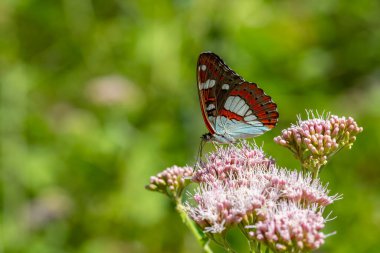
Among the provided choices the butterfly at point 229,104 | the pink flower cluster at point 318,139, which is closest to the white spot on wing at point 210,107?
the butterfly at point 229,104

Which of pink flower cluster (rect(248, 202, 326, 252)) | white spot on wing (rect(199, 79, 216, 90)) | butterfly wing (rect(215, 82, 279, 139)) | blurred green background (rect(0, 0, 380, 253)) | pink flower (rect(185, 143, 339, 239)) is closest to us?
pink flower cluster (rect(248, 202, 326, 252))

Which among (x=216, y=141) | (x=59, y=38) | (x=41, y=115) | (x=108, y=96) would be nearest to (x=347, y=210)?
(x=216, y=141)

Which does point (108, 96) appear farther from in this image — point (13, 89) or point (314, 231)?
point (314, 231)

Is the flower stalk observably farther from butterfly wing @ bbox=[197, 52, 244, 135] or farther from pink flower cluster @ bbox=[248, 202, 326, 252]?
butterfly wing @ bbox=[197, 52, 244, 135]

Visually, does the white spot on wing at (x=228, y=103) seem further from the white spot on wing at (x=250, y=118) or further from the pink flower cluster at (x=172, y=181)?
the pink flower cluster at (x=172, y=181)

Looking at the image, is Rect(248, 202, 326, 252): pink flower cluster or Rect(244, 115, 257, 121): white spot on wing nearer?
Rect(248, 202, 326, 252): pink flower cluster

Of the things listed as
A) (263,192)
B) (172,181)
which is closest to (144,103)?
(172,181)

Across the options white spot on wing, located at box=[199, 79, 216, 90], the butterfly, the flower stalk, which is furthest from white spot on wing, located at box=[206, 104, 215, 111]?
the flower stalk
